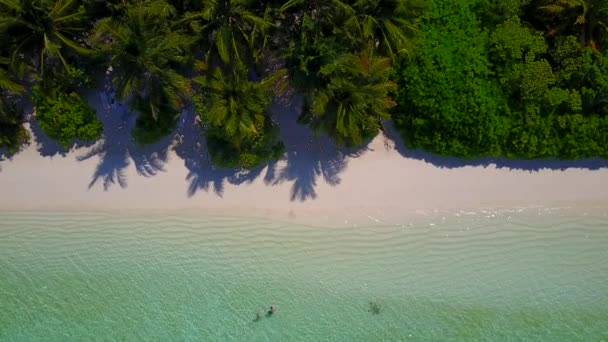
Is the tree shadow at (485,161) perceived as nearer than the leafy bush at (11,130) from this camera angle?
No

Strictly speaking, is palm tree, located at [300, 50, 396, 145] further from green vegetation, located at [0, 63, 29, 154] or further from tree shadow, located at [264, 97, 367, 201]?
green vegetation, located at [0, 63, 29, 154]

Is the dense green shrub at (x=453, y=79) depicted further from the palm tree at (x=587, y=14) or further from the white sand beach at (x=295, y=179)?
the palm tree at (x=587, y=14)

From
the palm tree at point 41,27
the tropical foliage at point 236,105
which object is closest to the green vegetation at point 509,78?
the tropical foliage at point 236,105

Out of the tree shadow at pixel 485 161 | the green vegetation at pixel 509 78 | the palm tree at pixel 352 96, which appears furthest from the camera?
the tree shadow at pixel 485 161

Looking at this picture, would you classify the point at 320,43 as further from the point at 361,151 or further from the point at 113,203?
the point at 113,203

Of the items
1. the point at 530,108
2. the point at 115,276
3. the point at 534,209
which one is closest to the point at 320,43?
the point at 530,108

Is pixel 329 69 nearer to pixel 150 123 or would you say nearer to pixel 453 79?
pixel 453 79
